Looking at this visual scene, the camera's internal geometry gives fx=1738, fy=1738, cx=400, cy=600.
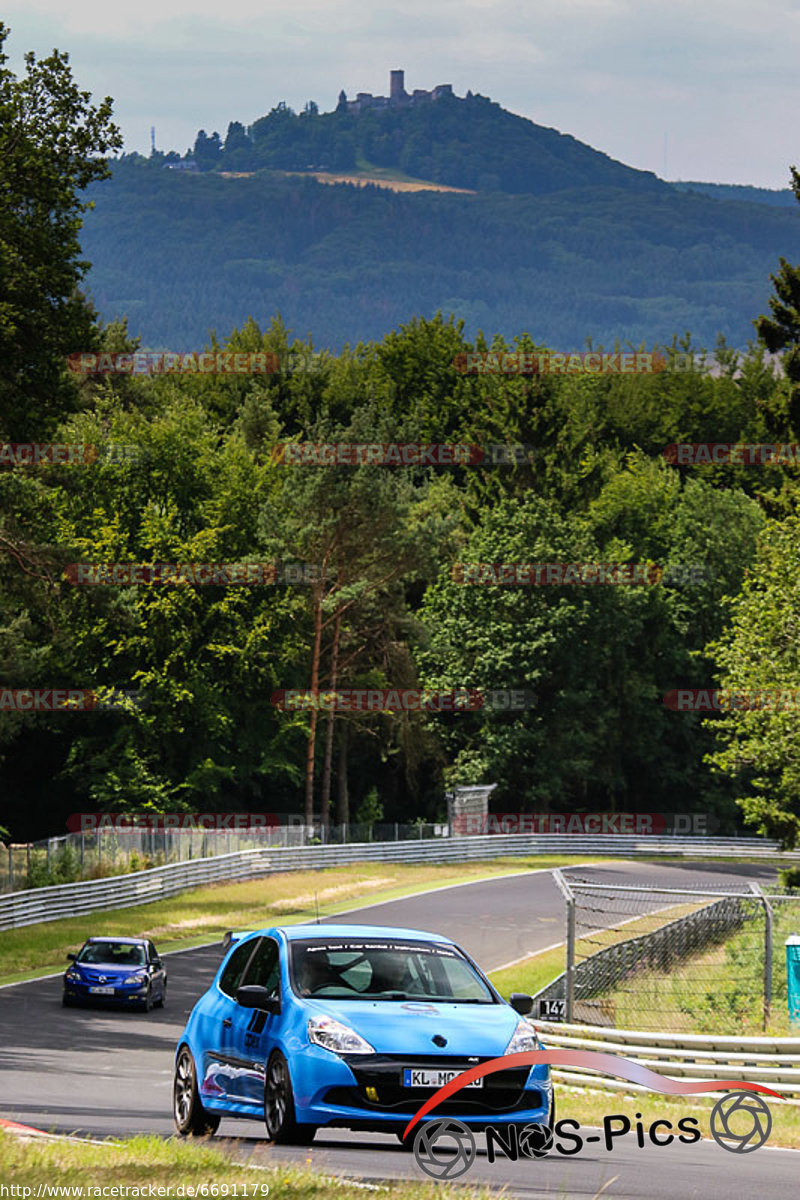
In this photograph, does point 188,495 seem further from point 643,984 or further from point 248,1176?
point 248,1176

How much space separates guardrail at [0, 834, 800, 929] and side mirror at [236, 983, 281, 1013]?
30.8 m

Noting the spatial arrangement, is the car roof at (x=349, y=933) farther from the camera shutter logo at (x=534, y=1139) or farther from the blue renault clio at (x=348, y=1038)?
the camera shutter logo at (x=534, y=1139)

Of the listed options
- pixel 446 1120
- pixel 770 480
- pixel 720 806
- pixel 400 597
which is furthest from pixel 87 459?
pixel 446 1120

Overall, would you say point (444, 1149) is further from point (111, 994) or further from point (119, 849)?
point (119, 849)

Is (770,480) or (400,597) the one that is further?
(770,480)

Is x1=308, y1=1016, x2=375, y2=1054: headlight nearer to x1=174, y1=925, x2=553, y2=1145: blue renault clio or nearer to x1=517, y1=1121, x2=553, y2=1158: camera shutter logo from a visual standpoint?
x1=174, y1=925, x2=553, y2=1145: blue renault clio

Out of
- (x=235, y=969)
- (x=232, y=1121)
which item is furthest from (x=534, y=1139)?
(x=232, y=1121)

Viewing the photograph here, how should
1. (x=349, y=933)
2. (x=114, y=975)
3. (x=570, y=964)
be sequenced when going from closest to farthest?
1. (x=349, y=933)
2. (x=570, y=964)
3. (x=114, y=975)

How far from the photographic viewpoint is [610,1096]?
1764 cm

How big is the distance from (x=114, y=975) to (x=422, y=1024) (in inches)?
810

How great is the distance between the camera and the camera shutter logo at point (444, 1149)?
10.5 m

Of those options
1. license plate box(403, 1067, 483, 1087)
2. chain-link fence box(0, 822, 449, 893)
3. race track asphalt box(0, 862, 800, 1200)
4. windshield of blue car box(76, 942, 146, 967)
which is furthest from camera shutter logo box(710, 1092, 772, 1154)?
chain-link fence box(0, 822, 449, 893)

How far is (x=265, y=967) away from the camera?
12.0 m

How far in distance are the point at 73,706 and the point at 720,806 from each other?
34303 millimetres
